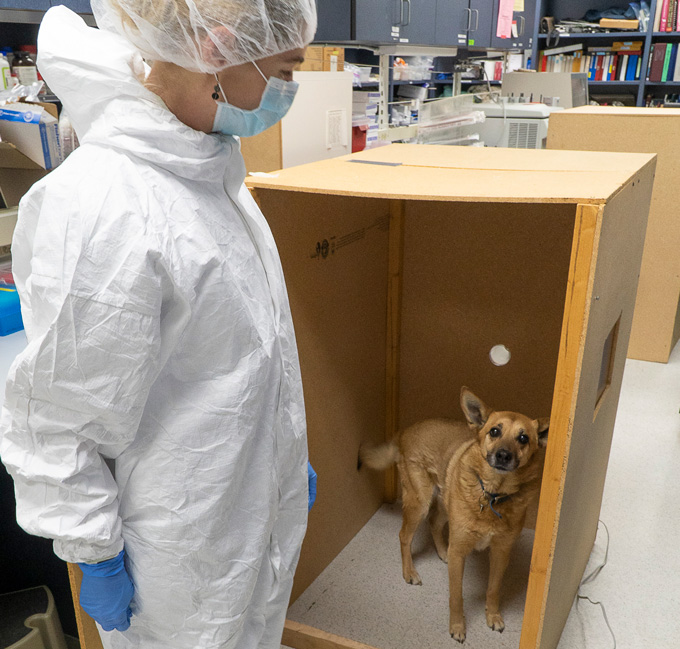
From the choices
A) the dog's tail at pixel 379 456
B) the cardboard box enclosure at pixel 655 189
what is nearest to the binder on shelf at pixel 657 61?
the cardboard box enclosure at pixel 655 189

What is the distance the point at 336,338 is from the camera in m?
1.71

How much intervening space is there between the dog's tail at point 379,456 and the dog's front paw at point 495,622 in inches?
20.3

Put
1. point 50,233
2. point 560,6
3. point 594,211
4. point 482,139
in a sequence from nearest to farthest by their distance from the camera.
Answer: point 50,233, point 594,211, point 482,139, point 560,6

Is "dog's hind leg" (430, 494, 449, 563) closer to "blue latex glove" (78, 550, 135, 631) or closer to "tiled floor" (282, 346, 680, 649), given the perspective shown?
"tiled floor" (282, 346, 680, 649)

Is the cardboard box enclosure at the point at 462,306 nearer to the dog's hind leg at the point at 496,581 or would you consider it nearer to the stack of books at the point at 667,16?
the dog's hind leg at the point at 496,581

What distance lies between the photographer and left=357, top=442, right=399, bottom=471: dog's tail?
1974mm

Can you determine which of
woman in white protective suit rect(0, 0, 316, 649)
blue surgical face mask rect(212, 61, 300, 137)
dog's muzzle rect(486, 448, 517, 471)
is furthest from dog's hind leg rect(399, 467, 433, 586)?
Answer: blue surgical face mask rect(212, 61, 300, 137)

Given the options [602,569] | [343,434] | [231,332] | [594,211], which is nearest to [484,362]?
[343,434]

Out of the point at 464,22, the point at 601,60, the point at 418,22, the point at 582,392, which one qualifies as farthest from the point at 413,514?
the point at 601,60

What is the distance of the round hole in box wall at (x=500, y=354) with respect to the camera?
74.1 inches

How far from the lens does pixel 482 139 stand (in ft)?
11.3

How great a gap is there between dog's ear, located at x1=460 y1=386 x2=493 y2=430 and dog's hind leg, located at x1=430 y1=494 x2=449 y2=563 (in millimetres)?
388

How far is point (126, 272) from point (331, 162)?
0.86 metres

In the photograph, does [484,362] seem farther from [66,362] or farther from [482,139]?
[482,139]
